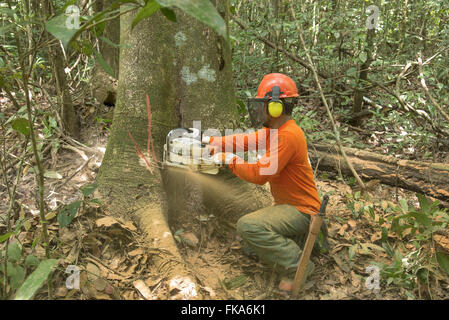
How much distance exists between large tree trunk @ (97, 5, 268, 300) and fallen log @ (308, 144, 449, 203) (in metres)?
1.72

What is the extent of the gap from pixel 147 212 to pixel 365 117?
14.6ft

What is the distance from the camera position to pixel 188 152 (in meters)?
2.40

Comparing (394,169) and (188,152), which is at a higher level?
(188,152)

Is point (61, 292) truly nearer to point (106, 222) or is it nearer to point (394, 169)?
point (106, 222)

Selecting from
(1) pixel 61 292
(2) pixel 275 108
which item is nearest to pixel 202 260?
(1) pixel 61 292

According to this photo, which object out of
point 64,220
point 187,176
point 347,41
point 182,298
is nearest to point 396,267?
point 182,298

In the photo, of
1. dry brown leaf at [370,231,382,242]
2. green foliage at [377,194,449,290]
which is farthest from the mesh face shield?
dry brown leaf at [370,231,382,242]

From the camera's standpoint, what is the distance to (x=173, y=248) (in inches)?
94.1

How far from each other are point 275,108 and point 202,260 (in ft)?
3.90

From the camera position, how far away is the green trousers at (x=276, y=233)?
7.84ft

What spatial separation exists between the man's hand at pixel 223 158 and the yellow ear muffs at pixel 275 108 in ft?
1.34

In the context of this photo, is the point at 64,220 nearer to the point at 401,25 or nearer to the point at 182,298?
the point at 182,298

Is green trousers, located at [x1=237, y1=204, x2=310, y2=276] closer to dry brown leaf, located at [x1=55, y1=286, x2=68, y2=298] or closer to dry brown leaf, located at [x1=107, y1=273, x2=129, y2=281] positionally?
dry brown leaf, located at [x1=107, y1=273, x2=129, y2=281]
